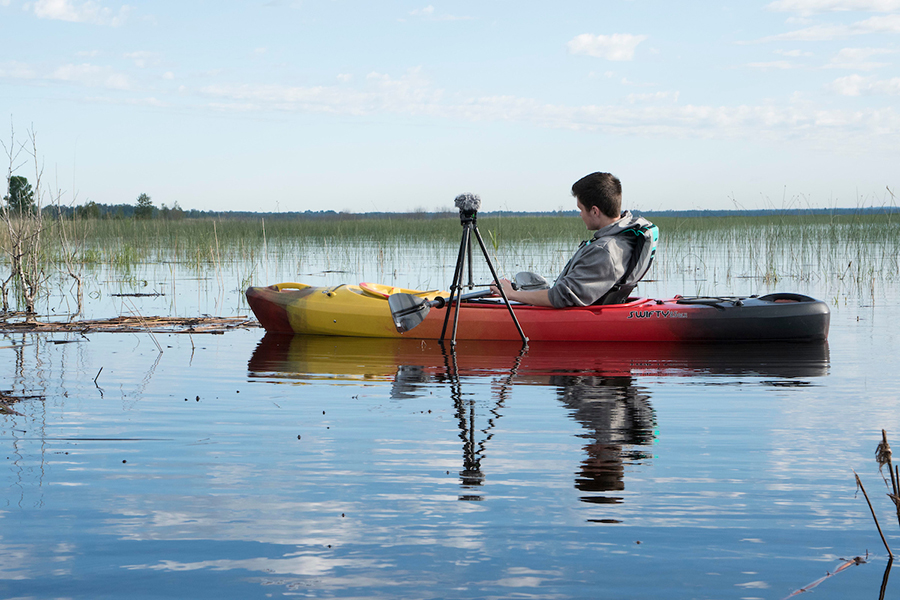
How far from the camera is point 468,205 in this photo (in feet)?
21.5

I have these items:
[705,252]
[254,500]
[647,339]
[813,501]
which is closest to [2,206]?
[647,339]

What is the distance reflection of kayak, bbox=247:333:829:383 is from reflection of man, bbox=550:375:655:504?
394 millimetres

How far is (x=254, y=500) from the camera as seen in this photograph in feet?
10.6

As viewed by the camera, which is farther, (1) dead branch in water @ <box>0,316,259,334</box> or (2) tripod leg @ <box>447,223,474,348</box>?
(1) dead branch in water @ <box>0,316,259,334</box>

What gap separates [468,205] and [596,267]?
1.31 m

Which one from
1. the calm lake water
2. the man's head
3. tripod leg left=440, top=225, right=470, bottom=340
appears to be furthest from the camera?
the man's head

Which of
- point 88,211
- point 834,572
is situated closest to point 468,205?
point 834,572

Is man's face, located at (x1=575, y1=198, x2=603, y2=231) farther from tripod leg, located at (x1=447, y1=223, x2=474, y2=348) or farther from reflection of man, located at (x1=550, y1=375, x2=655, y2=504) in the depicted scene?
reflection of man, located at (x1=550, y1=375, x2=655, y2=504)

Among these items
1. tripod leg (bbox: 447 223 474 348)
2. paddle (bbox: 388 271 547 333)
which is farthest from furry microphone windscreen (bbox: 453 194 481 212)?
paddle (bbox: 388 271 547 333)

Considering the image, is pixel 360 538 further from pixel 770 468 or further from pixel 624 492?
pixel 770 468

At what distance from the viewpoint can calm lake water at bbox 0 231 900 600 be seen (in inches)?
101

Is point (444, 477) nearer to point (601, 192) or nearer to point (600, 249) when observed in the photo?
point (600, 249)

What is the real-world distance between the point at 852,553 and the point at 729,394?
9.16 ft

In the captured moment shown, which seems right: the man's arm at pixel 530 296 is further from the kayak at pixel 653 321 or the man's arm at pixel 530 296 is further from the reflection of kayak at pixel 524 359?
the reflection of kayak at pixel 524 359
